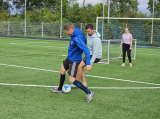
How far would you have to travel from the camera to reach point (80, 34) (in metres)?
6.06

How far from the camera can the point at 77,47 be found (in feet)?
20.4

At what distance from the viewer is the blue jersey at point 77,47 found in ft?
19.4

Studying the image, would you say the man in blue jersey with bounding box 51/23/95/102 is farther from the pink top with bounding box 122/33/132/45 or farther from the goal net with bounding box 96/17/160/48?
the goal net with bounding box 96/17/160/48

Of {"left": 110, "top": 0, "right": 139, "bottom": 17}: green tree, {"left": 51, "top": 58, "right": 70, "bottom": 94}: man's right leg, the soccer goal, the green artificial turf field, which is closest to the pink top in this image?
the soccer goal

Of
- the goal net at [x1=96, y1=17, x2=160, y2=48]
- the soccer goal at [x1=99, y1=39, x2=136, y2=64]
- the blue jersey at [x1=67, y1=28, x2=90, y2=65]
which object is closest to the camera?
the blue jersey at [x1=67, y1=28, x2=90, y2=65]

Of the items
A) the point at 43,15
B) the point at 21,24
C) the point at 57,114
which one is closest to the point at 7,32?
the point at 21,24

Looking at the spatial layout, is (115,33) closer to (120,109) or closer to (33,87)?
(33,87)

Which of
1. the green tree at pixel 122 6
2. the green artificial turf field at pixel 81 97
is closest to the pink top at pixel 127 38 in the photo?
Result: the green artificial turf field at pixel 81 97

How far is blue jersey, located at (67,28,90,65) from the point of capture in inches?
232

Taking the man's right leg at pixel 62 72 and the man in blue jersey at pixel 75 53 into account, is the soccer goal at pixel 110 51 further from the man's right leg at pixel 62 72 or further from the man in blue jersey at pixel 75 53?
the man in blue jersey at pixel 75 53

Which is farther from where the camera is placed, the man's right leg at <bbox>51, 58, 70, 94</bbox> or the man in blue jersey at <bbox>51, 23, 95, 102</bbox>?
the man's right leg at <bbox>51, 58, 70, 94</bbox>

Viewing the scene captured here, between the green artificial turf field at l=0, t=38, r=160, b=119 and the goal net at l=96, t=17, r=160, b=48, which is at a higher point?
the goal net at l=96, t=17, r=160, b=48

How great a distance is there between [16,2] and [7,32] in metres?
20.2

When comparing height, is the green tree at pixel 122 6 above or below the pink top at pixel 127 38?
above
